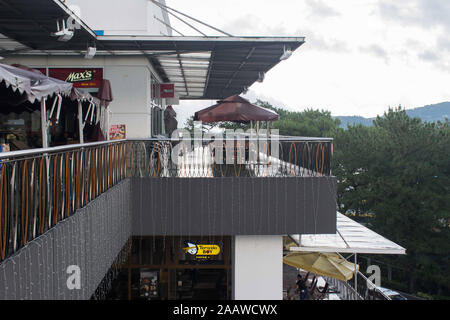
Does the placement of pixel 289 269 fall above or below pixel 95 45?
below

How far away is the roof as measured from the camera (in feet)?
29.1

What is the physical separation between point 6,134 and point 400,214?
32022 millimetres

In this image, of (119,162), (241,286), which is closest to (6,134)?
(119,162)

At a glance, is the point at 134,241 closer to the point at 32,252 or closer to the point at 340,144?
the point at 32,252

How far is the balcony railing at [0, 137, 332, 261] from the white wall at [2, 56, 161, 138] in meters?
2.96

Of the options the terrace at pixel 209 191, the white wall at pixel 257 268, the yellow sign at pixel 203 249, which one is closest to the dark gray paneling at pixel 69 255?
the terrace at pixel 209 191

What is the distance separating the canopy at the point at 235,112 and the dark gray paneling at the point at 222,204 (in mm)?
1895

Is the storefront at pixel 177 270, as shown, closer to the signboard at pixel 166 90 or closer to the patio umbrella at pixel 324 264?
the patio umbrella at pixel 324 264

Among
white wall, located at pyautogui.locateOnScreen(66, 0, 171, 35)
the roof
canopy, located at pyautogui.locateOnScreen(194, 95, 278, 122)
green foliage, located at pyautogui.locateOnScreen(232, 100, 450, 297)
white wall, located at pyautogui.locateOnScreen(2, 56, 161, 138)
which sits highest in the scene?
white wall, located at pyautogui.locateOnScreen(66, 0, 171, 35)

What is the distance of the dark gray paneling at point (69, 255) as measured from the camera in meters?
3.72

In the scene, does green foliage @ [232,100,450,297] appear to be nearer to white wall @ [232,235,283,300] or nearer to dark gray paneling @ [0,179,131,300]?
white wall @ [232,235,283,300]

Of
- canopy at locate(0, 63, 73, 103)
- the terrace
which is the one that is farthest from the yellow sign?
canopy at locate(0, 63, 73, 103)
